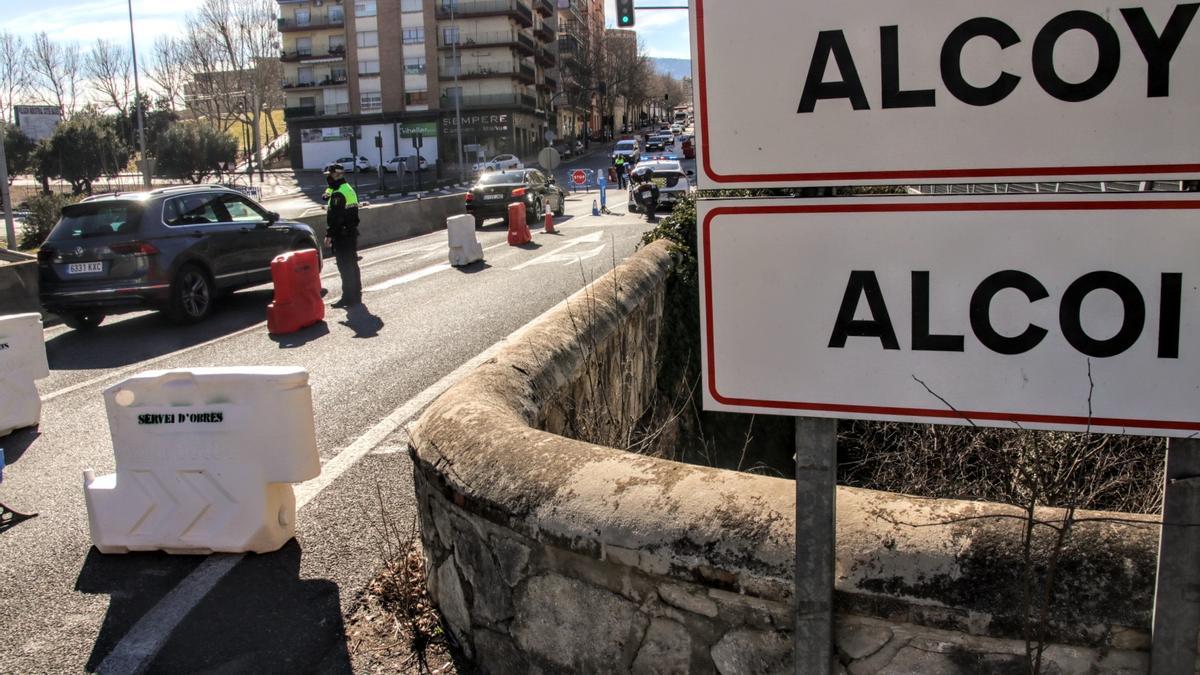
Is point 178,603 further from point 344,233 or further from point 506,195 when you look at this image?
point 506,195

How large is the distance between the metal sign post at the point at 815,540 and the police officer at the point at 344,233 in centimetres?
1193

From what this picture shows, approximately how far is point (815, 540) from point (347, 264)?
12105 mm

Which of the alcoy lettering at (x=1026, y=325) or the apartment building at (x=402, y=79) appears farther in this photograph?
the apartment building at (x=402, y=79)

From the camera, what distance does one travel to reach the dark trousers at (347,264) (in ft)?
43.7

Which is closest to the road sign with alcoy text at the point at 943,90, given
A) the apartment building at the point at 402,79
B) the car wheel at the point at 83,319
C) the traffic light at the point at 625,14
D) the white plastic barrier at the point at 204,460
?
the white plastic barrier at the point at 204,460

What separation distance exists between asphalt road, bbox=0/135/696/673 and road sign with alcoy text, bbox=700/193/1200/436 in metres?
2.47

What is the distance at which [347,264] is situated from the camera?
525 inches

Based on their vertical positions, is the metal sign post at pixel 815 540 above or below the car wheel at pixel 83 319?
above

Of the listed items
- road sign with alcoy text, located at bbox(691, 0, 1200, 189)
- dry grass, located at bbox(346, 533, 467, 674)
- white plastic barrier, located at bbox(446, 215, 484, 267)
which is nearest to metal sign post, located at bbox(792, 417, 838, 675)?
road sign with alcoy text, located at bbox(691, 0, 1200, 189)

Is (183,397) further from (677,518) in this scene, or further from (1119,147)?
(1119,147)

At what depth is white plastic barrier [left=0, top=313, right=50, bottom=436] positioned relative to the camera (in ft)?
23.8

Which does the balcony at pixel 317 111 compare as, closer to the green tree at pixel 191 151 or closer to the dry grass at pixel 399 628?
the green tree at pixel 191 151

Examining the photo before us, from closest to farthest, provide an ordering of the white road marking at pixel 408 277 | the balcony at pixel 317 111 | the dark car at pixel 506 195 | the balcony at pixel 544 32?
the white road marking at pixel 408 277 < the dark car at pixel 506 195 < the balcony at pixel 317 111 < the balcony at pixel 544 32

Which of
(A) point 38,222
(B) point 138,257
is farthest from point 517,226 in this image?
(A) point 38,222
